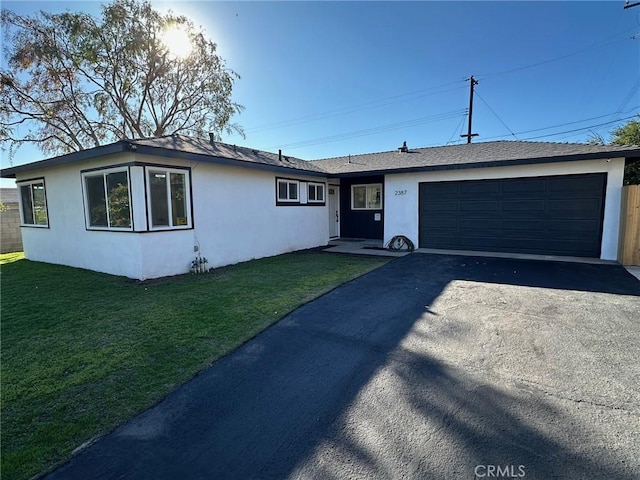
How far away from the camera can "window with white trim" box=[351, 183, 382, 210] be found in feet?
45.0

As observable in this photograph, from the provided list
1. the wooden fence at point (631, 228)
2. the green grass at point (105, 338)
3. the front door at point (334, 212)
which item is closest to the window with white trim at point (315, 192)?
the front door at point (334, 212)

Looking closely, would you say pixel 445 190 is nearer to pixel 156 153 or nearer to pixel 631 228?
pixel 631 228

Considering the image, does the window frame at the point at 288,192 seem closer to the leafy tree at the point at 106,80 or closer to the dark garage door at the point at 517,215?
the dark garage door at the point at 517,215

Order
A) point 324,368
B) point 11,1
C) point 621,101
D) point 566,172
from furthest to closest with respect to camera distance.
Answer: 1. point 621,101
2. point 11,1
3. point 566,172
4. point 324,368

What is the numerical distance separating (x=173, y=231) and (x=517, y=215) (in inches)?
380

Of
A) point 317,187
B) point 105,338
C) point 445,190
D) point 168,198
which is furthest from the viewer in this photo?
point 317,187

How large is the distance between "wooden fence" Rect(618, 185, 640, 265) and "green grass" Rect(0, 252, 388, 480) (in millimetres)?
6528

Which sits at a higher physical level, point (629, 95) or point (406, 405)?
point (629, 95)

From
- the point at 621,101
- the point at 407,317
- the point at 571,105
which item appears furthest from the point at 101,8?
the point at 621,101

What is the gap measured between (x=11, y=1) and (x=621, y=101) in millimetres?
29434

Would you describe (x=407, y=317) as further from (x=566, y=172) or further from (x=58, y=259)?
(x=58, y=259)

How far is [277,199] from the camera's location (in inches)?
421

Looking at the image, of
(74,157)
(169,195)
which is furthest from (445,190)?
(74,157)

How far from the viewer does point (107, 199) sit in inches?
298
